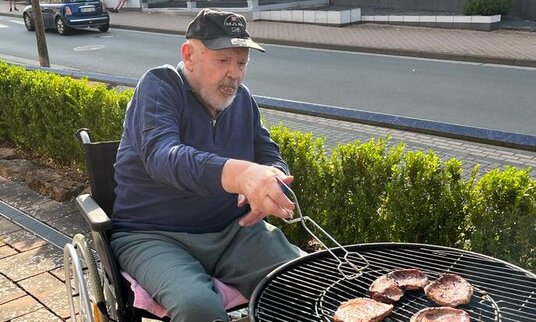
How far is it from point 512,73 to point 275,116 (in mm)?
5839

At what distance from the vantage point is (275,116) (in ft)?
28.1

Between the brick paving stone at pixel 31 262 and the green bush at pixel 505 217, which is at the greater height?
the green bush at pixel 505 217

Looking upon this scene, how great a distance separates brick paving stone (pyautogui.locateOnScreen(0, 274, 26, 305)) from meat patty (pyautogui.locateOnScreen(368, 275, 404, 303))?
2512 mm

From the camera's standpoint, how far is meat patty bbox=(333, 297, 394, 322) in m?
2.00

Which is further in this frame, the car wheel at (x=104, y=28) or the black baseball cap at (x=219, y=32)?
the car wheel at (x=104, y=28)

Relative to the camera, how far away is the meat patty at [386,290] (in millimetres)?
Result: 2107

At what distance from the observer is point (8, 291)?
12.7ft

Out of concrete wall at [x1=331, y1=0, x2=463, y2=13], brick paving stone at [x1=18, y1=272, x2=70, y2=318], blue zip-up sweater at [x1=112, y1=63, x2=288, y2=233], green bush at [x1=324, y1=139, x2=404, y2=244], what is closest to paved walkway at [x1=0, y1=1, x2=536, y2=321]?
brick paving stone at [x1=18, y1=272, x2=70, y2=318]

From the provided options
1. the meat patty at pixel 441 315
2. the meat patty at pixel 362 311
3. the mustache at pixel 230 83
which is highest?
the mustache at pixel 230 83

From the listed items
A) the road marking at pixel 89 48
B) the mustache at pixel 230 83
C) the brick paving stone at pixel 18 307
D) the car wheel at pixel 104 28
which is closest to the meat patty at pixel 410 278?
the mustache at pixel 230 83

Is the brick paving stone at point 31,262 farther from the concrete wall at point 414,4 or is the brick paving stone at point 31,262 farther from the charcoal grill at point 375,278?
the concrete wall at point 414,4

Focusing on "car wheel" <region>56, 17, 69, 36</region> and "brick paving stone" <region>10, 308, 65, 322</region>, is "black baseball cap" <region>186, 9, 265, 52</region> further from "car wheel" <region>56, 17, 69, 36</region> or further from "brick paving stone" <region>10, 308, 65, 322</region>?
"car wheel" <region>56, 17, 69, 36</region>

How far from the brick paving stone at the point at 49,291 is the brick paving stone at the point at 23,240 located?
513mm

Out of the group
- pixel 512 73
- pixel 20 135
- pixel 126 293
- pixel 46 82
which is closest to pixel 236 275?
pixel 126 293
